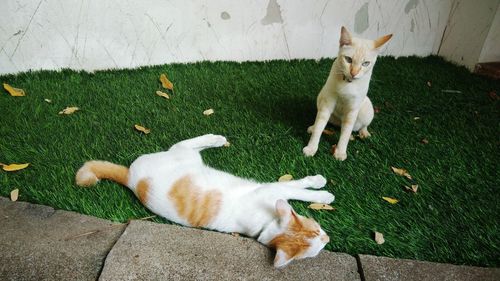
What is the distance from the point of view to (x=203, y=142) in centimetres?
240

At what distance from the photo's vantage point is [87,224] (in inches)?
72.9

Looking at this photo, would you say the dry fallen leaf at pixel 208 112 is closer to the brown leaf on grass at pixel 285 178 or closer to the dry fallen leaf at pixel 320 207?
the brown leaf on grass at pixel 285 178

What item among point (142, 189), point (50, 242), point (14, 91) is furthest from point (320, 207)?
point (14, 91)

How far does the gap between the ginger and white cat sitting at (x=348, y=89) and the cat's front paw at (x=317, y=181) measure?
306 mm

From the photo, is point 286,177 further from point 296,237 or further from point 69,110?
point 69,110

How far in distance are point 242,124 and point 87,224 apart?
4.52 feet

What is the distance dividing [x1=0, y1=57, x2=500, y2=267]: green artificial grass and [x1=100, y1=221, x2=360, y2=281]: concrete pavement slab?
19 cm

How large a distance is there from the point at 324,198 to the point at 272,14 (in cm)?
239

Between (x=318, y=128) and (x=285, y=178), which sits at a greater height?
(x=318, y=128)

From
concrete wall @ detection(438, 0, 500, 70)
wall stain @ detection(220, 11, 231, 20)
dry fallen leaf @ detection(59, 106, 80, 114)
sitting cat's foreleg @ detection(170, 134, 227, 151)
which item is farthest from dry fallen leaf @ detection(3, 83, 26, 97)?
concrete wall @ detection(438, 0, 500, 70)

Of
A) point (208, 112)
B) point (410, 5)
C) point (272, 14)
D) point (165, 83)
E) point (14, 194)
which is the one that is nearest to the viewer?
point (14, 194)

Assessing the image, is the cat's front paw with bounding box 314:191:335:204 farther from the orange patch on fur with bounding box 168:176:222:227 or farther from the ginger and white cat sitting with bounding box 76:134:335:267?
the orange patch on fur with bounding box 168:176:222:227

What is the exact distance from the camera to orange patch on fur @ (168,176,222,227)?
1852 mm

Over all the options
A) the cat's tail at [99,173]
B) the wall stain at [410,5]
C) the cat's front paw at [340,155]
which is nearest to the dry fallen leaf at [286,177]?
the cat's front paw at [340,155]
